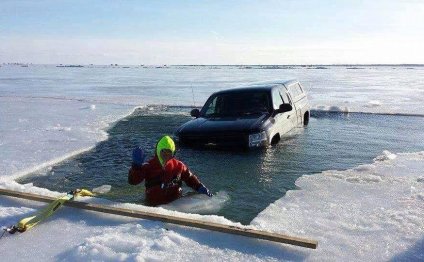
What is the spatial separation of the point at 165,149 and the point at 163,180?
0.62 m

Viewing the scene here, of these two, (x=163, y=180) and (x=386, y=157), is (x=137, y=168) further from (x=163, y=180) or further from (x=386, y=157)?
(x=386, y=157)

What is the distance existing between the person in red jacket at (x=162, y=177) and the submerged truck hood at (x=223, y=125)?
10.2 ft

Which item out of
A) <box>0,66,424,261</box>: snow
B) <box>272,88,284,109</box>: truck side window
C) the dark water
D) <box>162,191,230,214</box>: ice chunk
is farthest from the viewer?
<box>272,88,284,109</box>: truck side window

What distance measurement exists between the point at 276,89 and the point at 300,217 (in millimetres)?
5945

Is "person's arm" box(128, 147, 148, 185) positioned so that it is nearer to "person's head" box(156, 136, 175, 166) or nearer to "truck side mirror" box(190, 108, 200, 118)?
"person's head" box(156, 136, 175, 166)

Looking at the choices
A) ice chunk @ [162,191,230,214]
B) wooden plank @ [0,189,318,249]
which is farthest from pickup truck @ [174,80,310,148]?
wooden plank @ [0,189,318,249]

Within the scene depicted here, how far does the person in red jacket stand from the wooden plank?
0.62 meters

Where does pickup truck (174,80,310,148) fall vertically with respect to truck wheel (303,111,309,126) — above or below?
above

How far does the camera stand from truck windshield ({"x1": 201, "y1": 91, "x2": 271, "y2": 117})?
10359 mm

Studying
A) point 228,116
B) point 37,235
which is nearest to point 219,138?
point 228,116

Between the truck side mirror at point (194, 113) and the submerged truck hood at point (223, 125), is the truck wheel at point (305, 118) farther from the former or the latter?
the truck side mirror at point (194, 113)

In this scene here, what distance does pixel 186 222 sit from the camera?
488cm

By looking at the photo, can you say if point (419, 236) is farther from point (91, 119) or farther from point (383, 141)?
point (91, 119)

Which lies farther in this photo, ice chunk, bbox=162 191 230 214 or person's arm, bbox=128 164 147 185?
ice chunk, bbox=162 191 230 214
